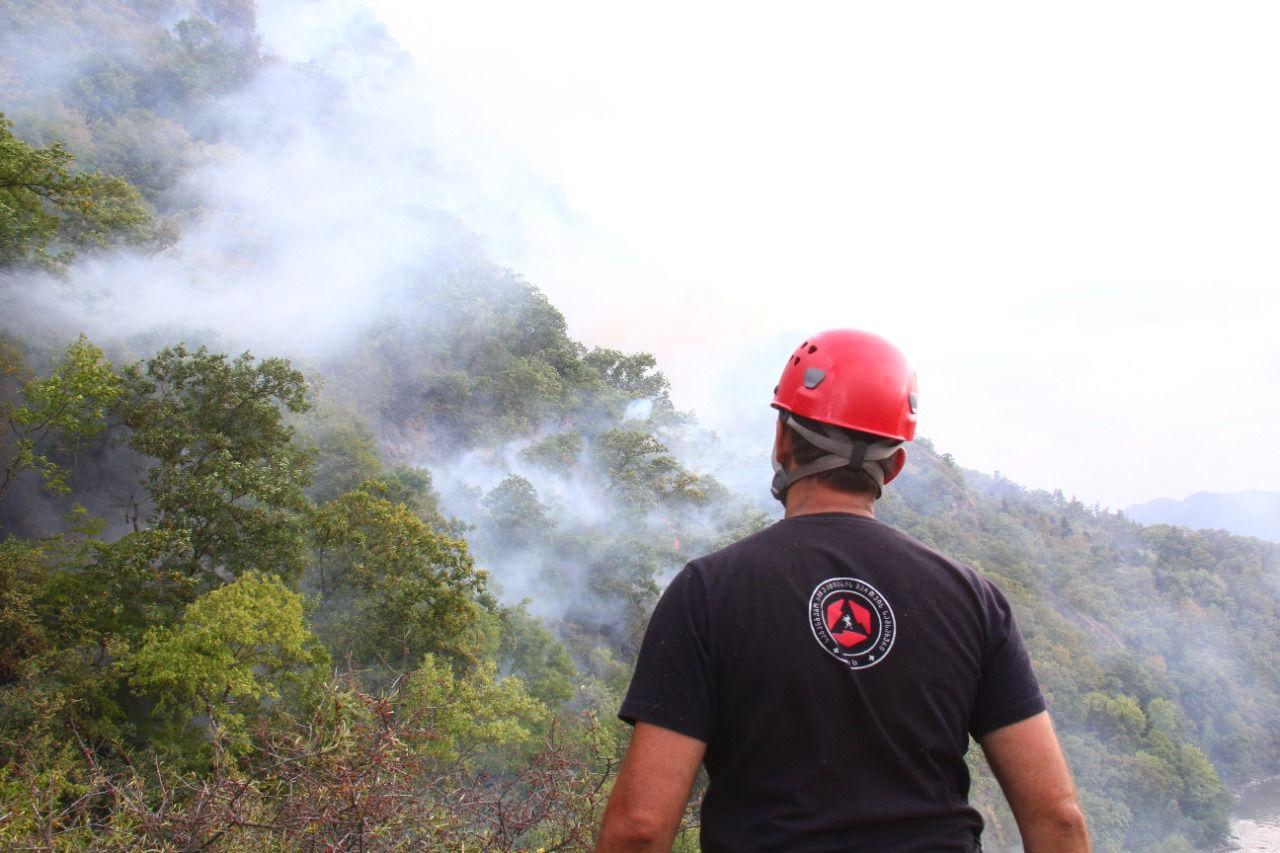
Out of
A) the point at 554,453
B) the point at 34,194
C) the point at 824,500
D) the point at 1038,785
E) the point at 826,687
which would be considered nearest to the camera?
the point at 826,687

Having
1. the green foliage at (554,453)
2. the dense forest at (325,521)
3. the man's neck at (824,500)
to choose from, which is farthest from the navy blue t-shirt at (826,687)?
the green foliage at (554,453)

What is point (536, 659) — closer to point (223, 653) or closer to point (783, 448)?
point (223, 653)

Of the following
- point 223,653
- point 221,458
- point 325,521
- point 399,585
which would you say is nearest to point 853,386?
point 223,653

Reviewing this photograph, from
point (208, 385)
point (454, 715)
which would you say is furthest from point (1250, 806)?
point (208, 385)

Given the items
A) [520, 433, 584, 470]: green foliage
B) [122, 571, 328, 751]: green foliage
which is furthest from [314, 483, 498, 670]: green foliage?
[520, 433, 584, 470]: green foliage

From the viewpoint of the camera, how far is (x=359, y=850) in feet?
16.2

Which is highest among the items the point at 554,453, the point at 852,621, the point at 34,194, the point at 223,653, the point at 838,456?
the point at 554,453

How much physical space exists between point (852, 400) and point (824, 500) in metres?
0.28

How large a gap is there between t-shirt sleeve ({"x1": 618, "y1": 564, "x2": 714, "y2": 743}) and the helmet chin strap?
1.33 ft

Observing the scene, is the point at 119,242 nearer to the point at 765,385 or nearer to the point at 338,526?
the point at 338,526

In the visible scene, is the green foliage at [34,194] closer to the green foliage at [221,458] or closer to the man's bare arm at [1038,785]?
the green foliage at [221,458]

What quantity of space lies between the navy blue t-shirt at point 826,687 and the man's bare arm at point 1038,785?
51 mm

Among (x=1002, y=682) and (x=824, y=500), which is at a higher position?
(x=824, y=500)

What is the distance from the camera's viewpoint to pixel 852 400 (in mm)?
1937
